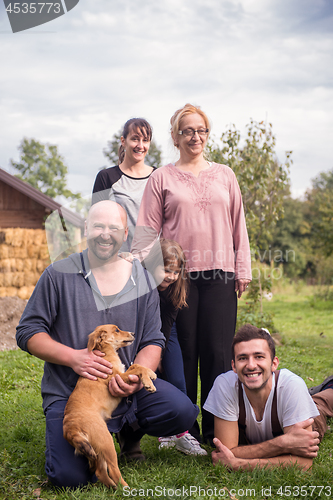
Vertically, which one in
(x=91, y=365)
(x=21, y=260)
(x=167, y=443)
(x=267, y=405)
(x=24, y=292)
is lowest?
(x=167, y=443)

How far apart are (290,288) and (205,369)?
15.9 metres

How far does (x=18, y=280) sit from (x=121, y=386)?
32.9 feet

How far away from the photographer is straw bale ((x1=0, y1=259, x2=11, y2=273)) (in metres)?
12.2

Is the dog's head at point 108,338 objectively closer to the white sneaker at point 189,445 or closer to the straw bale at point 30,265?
the white sneaker at point 189,445

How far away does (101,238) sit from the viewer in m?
2.96

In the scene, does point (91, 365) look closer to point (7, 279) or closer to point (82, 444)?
point (82, 444)

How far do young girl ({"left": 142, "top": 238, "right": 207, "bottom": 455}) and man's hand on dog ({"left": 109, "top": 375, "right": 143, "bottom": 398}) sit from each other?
2.25 feet

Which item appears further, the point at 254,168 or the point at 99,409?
the point at 254,168

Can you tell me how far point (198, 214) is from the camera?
11.2ft

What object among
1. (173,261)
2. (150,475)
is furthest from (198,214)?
(150,475)

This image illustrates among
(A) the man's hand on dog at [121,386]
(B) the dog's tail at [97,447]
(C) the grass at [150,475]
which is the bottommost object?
(C) the grass at [150,475]

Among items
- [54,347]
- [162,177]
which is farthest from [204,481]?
[162,177]

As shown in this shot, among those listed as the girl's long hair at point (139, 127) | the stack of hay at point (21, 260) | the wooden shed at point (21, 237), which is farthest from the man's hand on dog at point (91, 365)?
the stack of hay at point (21, 260)

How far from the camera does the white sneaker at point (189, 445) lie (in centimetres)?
334
